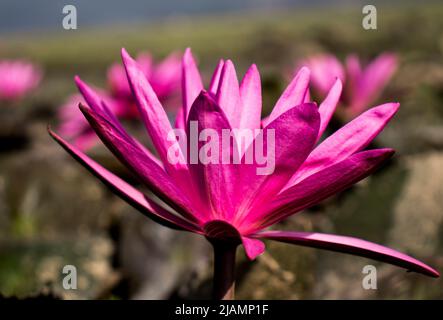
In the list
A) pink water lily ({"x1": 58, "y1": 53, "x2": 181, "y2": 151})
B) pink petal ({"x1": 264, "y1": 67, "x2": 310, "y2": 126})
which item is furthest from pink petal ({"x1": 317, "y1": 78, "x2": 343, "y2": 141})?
pink water lily ({"x1": 58, "y1": 53, "x2": 181, "y2": 151})

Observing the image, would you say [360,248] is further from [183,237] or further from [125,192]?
[183,237]

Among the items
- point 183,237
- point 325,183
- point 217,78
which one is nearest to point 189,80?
point 217,78

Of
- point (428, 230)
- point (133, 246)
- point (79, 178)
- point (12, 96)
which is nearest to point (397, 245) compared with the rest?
point (428, 230)

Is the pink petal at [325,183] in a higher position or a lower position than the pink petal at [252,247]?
higher

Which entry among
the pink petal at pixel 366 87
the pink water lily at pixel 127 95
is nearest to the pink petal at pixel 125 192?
the pink water lily at pixel 127 95

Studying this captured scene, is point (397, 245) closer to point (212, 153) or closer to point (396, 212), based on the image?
point (396, 212)

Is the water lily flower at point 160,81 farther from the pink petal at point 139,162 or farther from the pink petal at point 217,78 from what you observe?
the pink petal at point 139,162
